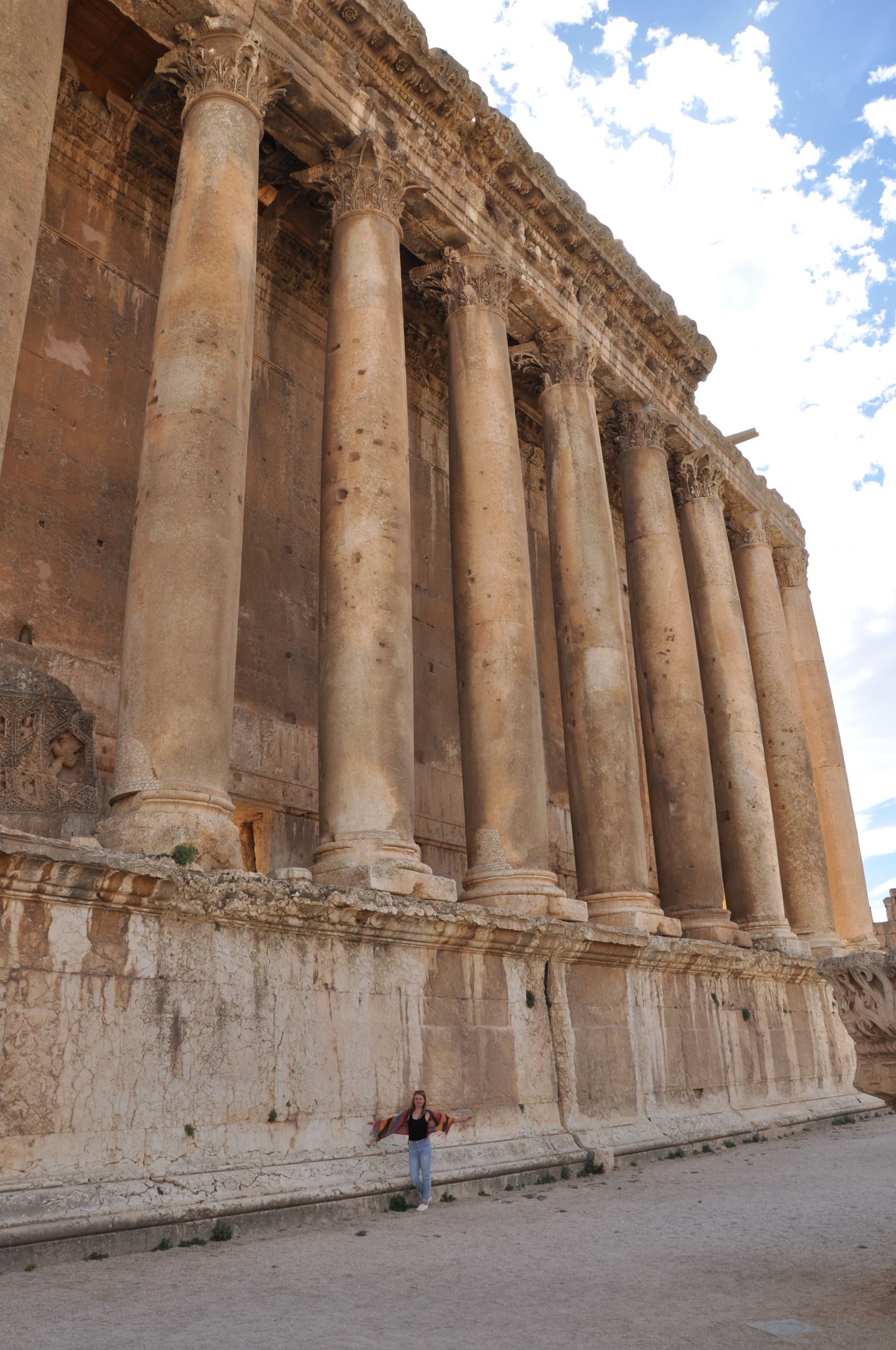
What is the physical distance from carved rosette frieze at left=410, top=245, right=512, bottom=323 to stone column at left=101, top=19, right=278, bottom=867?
14.1 feet

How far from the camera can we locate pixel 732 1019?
15453 mm

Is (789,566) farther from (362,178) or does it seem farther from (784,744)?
(362,178)

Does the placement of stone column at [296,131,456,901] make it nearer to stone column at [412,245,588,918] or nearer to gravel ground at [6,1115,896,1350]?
stone column at [412,245,588,918]

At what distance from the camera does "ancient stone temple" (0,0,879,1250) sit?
8.02 meters

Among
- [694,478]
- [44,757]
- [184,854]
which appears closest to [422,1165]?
[184,854]

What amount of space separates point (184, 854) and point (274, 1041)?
1.67 metres

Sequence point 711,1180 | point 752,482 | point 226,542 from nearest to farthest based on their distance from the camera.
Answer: point 226,542 → point 711,1180 → point 752,482

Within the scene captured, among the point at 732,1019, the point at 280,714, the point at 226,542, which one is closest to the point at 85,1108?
the point at 226,542

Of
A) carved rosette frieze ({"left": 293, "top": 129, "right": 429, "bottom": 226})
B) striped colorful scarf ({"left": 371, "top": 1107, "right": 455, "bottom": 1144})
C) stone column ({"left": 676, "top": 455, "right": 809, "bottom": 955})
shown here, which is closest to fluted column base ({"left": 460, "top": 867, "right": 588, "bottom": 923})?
striped colorful scarf ({"left": 371, "top": 1107, "right": 455, "bottom": 1144})

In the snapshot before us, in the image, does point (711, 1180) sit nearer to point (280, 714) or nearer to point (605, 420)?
point (280, 714)

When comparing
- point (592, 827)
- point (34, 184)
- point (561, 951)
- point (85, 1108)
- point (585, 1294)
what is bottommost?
point (585, 1294)

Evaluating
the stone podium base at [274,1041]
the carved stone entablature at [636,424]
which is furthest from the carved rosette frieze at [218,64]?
the carved stone entablature at [636,424]

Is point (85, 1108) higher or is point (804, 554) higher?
point (804, 554)

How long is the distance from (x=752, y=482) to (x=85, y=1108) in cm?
2100
